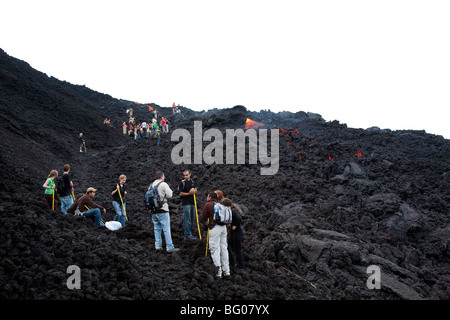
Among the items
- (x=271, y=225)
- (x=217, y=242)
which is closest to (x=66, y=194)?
(x=217, y=242)

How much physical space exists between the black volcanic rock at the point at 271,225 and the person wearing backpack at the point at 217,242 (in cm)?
27

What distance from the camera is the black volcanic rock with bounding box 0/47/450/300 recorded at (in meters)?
5.53

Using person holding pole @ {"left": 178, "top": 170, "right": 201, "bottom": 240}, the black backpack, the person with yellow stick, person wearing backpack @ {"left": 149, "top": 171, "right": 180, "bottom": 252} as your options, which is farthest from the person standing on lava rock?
person holding pole @ {"left": 178, "top": 170, "right": 201, "bottom": 240}

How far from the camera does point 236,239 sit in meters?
6.70

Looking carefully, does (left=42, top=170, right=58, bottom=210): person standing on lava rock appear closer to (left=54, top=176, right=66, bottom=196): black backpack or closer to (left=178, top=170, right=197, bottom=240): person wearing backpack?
(left=54, top=176, right=66, bottom=196): black backpack

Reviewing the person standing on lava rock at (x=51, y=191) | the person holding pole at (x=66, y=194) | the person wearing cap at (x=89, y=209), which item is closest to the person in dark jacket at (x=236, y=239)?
the person wearing cap at (x=89, y=209)

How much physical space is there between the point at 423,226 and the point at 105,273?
9577 millimetres

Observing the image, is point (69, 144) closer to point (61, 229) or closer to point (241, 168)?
point (241, 168)

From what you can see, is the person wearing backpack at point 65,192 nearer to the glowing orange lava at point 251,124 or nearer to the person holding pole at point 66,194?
the person holding pole at point 66,194

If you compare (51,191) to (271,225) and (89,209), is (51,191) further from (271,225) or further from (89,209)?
(271,225)
